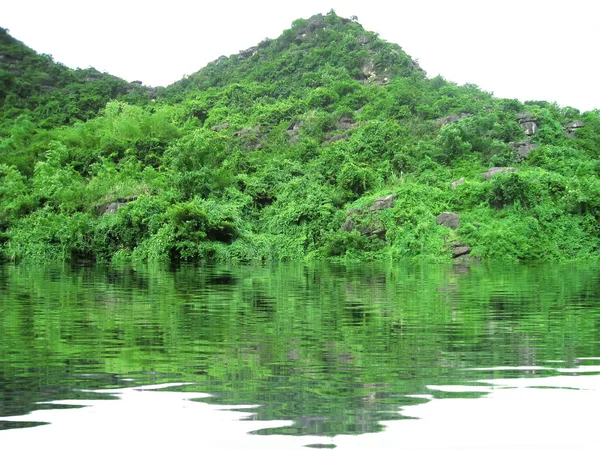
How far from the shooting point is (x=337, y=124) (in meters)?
54.2

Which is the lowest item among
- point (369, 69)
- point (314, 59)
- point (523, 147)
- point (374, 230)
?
point (374, 230)

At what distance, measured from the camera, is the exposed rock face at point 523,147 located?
42906mm

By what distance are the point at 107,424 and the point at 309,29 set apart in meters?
78.1

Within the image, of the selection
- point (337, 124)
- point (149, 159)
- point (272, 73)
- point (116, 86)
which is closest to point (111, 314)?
point (149, 159)

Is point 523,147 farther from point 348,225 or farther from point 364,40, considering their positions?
point 364,40

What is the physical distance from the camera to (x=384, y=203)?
117ft

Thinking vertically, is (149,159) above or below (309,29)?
below

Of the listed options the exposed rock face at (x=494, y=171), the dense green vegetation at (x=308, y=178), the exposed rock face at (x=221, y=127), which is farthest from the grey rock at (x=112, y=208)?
the exposed rock face at (x=221, y=127)

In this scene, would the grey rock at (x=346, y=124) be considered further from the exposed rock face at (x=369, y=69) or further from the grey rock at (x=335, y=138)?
the exposed rock face at (x=369, y=69)

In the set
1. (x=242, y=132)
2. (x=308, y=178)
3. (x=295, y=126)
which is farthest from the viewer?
(x=242, y=132)

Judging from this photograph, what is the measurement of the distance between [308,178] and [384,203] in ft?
25.3

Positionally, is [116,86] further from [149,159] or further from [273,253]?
[273,253]

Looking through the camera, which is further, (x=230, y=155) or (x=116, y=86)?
(x=116, y=86)

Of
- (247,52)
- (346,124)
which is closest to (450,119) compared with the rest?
(346,124)
